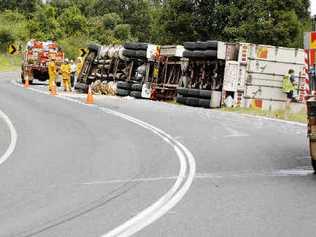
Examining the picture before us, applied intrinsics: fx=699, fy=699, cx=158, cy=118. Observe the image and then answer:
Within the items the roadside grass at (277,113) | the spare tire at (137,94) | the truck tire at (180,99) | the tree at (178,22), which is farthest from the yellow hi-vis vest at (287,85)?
the tree at (178,22)

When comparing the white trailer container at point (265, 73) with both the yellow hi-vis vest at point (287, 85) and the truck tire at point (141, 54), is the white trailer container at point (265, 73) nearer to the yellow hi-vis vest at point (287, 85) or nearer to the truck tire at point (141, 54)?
the yellow hi-vis vest at point (287, 85)

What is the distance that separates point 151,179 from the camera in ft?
33.6

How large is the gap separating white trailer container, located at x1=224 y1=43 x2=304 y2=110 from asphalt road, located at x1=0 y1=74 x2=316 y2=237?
6.84 meters

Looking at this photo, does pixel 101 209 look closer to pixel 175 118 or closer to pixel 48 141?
pixel 48 141

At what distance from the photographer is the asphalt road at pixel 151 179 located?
287 inches

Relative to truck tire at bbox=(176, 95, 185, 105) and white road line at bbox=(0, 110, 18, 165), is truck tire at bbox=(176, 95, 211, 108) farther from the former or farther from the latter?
white road line at bbox=(0, 110, 18, 165)

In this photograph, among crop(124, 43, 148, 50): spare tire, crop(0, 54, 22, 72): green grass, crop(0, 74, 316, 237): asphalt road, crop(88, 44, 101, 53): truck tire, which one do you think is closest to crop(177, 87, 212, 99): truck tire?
crop(124, 43, 148, 50): spare tire

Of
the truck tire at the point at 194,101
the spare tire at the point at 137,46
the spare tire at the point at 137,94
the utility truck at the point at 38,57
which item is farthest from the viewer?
the utility truck at the point at 38,57

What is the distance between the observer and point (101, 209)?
8.02 meters

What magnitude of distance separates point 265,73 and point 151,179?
17353mm

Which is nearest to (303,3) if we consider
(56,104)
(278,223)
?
(56,104)

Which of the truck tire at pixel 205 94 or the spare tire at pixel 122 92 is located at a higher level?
the truck tire at pixel 205 94

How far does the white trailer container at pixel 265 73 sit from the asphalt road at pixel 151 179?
684 centimetres

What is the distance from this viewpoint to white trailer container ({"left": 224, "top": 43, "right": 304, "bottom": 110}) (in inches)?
1046
